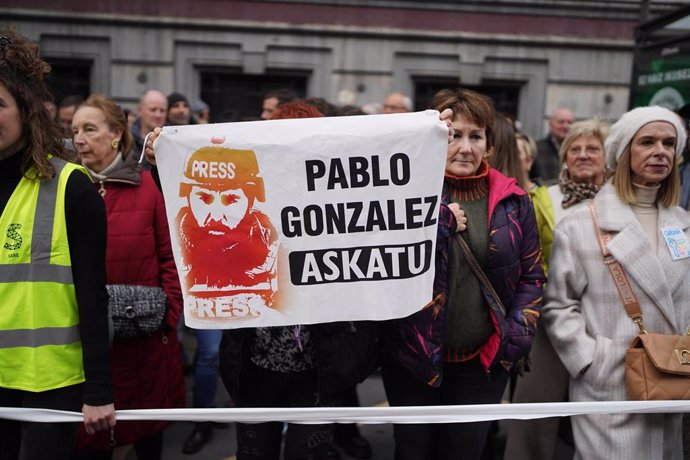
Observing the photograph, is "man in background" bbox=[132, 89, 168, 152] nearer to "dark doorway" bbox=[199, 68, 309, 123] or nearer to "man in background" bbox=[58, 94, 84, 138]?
"man in background" bbox=[58, 94, 84, 138]

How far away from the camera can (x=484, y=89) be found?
38.3 ft

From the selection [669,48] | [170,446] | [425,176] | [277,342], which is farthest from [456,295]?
[669,48]

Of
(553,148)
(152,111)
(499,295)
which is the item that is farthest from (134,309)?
(553,148)

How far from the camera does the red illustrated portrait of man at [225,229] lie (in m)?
2.61

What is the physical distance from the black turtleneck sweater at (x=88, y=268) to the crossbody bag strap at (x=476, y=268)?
53.1 inches

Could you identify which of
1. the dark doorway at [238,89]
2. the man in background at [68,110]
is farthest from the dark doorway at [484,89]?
the man in background at [68,110]

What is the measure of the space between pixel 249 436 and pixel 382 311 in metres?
0.79

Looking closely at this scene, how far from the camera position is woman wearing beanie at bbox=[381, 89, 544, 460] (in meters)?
2.81

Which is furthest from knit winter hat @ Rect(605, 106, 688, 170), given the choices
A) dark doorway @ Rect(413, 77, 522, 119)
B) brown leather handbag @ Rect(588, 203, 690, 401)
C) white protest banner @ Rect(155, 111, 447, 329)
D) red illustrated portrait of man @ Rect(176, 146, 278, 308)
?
dark doorway @ Rect(413, 77, 522, 119)

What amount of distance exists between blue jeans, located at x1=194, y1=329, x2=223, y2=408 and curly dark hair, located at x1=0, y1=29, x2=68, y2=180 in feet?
7.63

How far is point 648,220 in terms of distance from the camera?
120 inches

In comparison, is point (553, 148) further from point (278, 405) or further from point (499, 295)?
point (278, 405)

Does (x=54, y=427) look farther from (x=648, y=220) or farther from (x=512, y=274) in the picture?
(x=648, y=220)

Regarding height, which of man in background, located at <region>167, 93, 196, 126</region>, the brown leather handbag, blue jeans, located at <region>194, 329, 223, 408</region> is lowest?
blue jeans, located at <region>194, 329, 223, 408</region>
